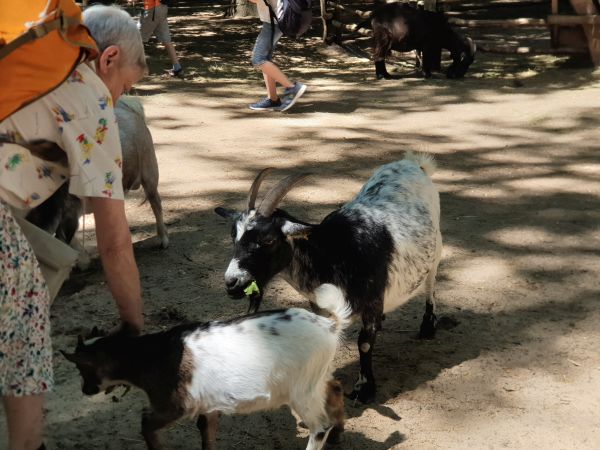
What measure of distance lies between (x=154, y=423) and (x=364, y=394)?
3.83ft

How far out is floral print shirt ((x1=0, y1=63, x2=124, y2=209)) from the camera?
8.29 ft

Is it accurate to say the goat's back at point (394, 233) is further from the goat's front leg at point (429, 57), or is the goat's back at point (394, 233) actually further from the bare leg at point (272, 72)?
the goat's front leg at point (429, 57)

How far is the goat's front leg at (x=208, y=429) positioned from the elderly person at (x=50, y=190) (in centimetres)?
74

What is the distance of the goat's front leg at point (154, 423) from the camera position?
3.25 meters

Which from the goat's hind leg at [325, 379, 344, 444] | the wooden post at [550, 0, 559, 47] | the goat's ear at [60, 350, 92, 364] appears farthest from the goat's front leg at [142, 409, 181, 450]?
the wooden post at [550, 0, 559, 47]

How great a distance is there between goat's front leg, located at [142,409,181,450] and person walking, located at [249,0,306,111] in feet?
21.7

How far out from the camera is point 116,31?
2.84 metres

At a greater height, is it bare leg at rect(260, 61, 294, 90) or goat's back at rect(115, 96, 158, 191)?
goat's back at rect(115, 96, 158, 191)

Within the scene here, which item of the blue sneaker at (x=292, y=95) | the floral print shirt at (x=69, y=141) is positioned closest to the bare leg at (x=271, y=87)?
the blue sneaker at (x=292, y=95)

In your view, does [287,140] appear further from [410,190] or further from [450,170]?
[410,190]

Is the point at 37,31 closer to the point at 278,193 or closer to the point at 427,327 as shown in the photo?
the point at 278,193

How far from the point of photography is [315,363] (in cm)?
330

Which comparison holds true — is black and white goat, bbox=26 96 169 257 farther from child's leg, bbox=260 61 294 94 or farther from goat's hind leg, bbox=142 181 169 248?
child's leg, bbox=260 61 294 94

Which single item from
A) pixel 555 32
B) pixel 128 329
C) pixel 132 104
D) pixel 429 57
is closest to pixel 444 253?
pixel 132 104
